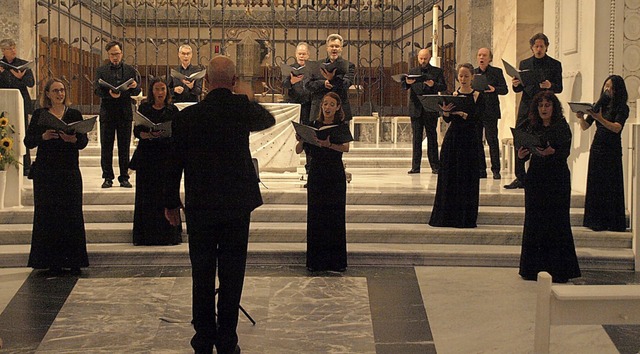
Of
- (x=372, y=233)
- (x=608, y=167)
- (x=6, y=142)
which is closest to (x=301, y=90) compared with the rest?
(x=372, y=233)

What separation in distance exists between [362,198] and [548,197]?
2.51 m

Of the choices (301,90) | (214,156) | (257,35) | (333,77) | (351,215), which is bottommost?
(351,215)

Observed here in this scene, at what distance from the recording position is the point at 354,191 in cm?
1003

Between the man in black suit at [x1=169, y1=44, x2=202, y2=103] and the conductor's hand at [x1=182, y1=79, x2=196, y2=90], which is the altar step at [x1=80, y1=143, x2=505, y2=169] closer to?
the man in black suit at [x1=169, y1=44, x2=202, y2=103]

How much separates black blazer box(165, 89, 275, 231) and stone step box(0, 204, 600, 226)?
12.5 ft

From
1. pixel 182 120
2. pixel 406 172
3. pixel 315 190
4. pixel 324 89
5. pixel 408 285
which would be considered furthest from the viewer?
pixel 406 172

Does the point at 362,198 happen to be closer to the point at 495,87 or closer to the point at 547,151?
the point at 495,87

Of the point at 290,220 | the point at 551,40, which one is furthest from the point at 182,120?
the point at 551,40

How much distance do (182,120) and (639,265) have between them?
14.7ft

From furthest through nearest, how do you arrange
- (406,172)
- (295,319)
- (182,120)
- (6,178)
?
(406,172) → (6,178) → (295,319) → (182,120)

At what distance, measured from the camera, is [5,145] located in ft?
A: 30.2

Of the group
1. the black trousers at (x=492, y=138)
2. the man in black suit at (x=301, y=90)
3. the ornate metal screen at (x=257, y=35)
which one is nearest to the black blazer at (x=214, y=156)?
the man in black suit at (x=301, y=90)

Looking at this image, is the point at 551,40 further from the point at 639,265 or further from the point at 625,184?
the point at 639,265

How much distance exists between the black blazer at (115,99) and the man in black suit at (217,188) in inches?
189
